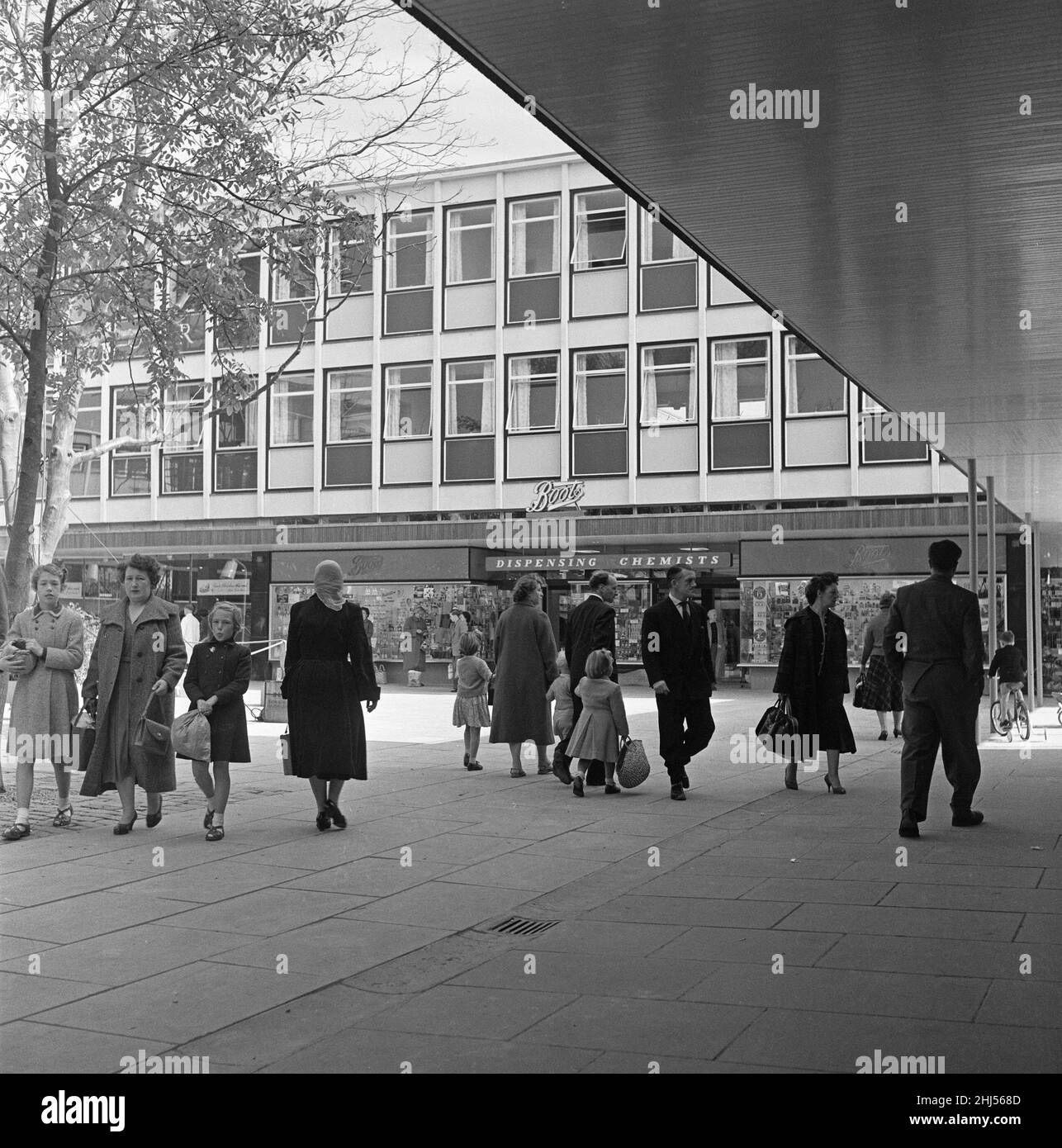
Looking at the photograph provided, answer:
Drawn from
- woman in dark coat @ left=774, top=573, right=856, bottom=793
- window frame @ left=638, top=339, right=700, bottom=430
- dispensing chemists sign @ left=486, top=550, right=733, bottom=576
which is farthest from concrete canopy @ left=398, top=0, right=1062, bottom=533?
dispensing chemists sign @ left=486, top=550, right=733, bottom=576

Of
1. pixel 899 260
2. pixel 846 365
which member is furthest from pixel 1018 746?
pixel 899 260

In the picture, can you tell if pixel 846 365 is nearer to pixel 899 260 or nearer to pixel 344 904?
pixel 899 260

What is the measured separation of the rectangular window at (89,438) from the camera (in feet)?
121

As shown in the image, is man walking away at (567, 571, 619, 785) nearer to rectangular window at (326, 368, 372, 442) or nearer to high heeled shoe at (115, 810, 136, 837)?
high heeled shoe at (115, 810, 136, 837)

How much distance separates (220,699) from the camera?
30.6 feet

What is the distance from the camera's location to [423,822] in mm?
9945

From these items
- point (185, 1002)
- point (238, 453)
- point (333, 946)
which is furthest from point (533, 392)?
point (185, 1002)

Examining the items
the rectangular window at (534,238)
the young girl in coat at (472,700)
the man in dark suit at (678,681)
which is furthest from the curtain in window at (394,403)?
the man in dark suit at (678,681)

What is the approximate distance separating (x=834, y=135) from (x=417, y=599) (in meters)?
25.6

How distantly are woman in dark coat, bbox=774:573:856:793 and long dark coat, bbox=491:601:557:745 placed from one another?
226cm

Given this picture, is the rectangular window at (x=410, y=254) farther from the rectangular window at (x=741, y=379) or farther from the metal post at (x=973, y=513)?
the metal post at (x=973, y=513)

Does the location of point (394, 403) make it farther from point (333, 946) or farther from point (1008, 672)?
point (333, 946)
